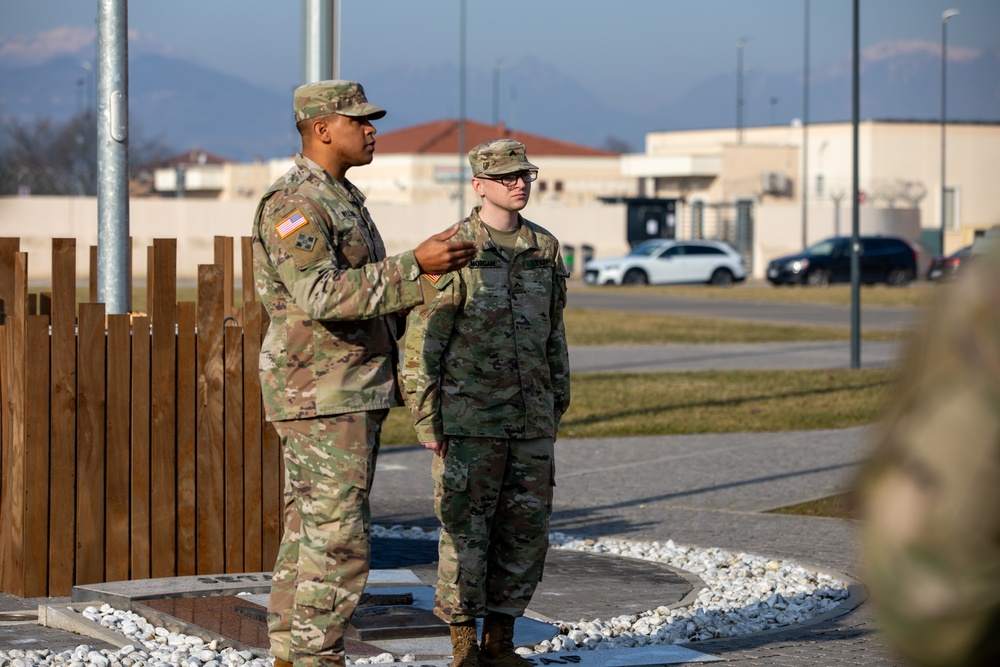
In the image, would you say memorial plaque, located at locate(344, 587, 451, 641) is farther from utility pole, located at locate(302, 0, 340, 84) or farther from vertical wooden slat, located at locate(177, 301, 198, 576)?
utility pole, located at locate(302, 0, 340, 84)

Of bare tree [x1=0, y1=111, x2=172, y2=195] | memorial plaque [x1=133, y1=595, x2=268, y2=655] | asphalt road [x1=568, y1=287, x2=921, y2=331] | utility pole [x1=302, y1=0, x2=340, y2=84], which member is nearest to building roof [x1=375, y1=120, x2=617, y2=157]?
bare tree [x1=0, y1=111, x2=172, y2=195]

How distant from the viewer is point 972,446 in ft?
4.75

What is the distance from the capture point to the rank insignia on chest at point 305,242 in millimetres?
4199

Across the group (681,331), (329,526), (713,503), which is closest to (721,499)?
(713,503)

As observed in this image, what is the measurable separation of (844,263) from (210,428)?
127 feet

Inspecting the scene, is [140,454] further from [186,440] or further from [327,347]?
[327,347]

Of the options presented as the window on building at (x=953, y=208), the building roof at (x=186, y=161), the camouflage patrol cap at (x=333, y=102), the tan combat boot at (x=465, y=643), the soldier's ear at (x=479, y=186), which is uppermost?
the building roof at (x=186, y=161)

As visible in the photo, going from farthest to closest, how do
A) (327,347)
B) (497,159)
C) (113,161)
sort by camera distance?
(113,161)
(497,159)
(327,347)

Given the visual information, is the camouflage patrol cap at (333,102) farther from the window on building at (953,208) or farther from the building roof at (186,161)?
the building roof at (186,161)

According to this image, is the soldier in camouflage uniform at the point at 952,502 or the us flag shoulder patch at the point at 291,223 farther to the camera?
the us flag shoulder patch at the point at 291,223

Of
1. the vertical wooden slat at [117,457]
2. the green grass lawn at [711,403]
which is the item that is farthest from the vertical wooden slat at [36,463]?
the green grass lawn at [711,403]

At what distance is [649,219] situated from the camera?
57219 millimetres

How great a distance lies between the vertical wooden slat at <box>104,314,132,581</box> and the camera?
624 cm

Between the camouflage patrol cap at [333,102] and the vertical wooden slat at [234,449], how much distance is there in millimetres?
2270
